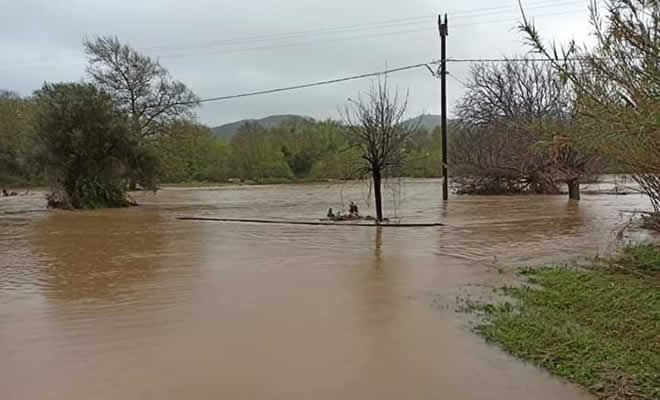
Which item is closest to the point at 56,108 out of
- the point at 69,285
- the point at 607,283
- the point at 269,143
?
the point at 69,285

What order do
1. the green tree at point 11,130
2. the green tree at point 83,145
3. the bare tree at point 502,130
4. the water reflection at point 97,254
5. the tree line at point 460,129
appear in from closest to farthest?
the tree line at point 460,129 < the water reflection at point 97,254 < the green tree at point 83,145 < the bare tree at point 502,130 < the green tree at point 11,130

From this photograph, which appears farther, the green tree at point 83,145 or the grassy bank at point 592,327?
the green tree at point 83,145

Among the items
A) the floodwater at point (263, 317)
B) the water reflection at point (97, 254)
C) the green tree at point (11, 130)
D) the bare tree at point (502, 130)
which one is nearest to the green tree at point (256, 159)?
the green tree at point (11, 130)

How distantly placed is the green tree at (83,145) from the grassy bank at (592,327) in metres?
20.4

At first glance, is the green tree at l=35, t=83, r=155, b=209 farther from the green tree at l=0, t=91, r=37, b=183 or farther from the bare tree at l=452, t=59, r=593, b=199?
the bare tree at l=452, t=59, r=593, b=199

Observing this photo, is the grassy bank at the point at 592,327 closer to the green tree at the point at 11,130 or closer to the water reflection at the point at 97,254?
the water reflection at the point at 97,254

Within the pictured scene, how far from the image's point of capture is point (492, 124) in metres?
29.5

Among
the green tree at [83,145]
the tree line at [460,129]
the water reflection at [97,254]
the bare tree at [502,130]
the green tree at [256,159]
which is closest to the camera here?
the tree line at [460,129]

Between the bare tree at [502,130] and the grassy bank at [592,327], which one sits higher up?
the bare tree at [502,130]

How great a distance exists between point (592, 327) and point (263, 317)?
3.38 metres

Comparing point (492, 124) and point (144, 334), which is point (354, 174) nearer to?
point (144, 334)

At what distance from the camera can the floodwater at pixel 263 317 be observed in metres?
3.91

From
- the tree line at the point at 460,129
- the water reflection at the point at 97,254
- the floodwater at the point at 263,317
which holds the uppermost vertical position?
the tree line at the point at 460,129

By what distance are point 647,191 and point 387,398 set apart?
164 inches
